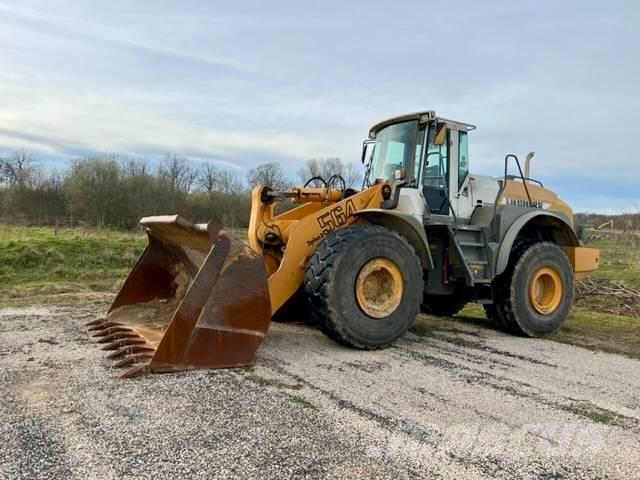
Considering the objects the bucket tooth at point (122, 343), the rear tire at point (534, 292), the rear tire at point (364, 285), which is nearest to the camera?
the bucket tooth at point (122, 343)

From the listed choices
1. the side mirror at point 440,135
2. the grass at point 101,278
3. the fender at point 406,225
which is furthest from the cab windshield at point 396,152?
the grass at point 101,278

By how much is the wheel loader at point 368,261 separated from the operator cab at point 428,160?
0.05ft

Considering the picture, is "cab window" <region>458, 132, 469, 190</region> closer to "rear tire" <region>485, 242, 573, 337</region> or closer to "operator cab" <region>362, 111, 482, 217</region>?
"operator cab" <region>362, 111, 482, 217</region>

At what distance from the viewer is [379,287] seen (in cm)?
555

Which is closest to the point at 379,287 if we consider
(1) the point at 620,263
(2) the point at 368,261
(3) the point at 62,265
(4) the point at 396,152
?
(2) the point at 368,261

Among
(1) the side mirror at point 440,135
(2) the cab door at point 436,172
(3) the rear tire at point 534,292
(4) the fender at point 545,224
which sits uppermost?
(1) the side mirror at point 440,135


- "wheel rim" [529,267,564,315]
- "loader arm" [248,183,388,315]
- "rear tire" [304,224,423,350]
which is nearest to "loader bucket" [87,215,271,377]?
"loader arm" [248,183,388,315]

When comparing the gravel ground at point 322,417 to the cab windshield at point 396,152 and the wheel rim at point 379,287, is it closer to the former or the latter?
the wheel rim at point 379,287

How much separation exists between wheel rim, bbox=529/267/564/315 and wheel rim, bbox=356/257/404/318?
2407 millimetres

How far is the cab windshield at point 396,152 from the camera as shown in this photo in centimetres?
642

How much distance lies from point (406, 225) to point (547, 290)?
2683 millimetres

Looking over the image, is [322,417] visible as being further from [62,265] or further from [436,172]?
[62,265]

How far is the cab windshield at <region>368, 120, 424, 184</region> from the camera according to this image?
6.42 m

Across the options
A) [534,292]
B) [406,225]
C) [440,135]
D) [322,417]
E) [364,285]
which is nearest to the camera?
[322,417]
